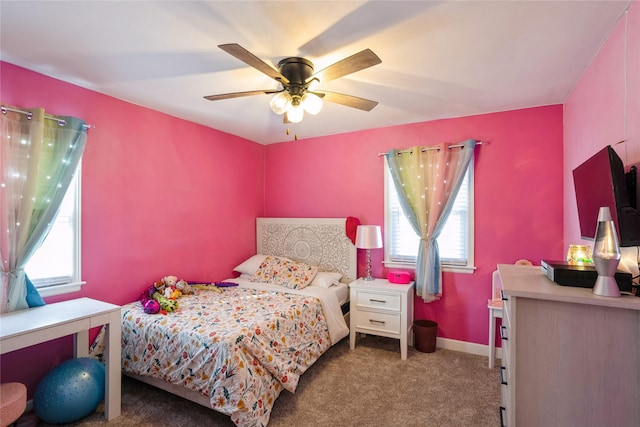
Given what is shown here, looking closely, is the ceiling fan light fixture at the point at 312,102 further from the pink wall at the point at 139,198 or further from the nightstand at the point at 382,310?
the nightstand at the point at 382,310

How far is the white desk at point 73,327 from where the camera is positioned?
5.76 feet

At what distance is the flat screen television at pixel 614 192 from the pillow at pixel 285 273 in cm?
251

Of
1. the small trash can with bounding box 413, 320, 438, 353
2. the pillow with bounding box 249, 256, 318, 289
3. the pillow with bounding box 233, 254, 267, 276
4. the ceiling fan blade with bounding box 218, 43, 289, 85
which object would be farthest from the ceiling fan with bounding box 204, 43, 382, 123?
the small trash can with bounding box 413, 320, 438, 353

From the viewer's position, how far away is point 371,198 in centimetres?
367

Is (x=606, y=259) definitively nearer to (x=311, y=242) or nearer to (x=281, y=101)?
(x=281, y=101)

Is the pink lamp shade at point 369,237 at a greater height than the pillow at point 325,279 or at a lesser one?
greater

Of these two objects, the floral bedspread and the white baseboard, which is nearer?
the floral bedspread

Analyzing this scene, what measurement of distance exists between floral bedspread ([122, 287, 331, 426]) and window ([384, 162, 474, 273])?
131 cm

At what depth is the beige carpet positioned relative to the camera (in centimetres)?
213

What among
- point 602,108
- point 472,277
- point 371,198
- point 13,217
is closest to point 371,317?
point 472,277

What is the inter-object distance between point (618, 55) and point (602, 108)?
1.08 ft

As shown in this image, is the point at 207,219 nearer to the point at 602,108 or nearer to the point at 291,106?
the point at 291,106

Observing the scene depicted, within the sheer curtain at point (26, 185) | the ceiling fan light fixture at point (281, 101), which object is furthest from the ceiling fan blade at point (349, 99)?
the sheer curtain at point (26, 185)

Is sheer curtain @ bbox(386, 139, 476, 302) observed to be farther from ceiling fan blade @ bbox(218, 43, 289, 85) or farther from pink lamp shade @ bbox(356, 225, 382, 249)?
ceiling fan blade @ bbox(218, 43, 289, 85)
